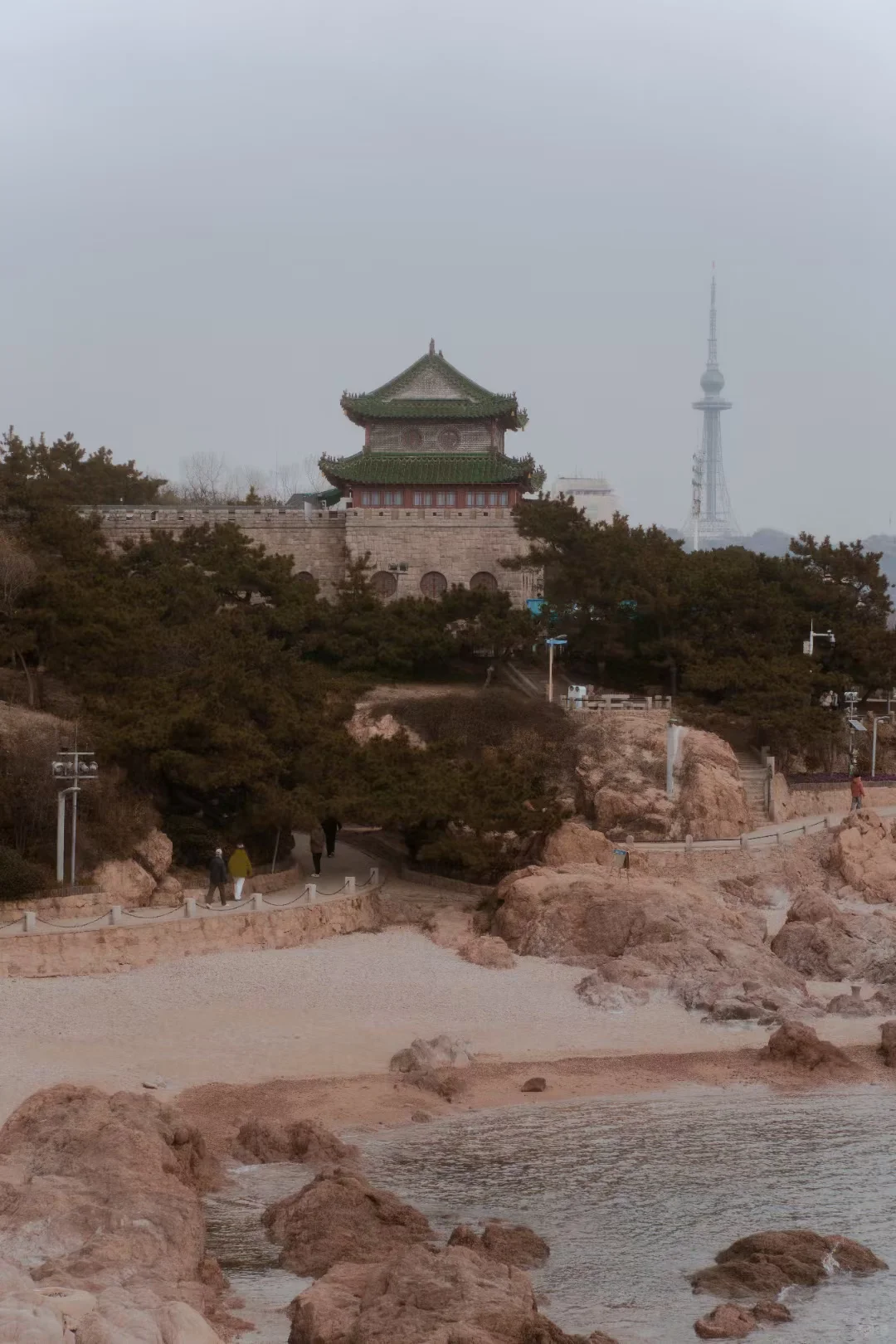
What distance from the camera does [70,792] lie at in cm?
2570

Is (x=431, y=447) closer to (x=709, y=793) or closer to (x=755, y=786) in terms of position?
(x=755, y=786)

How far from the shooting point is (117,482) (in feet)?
167

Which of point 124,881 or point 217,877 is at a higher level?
point 217,877

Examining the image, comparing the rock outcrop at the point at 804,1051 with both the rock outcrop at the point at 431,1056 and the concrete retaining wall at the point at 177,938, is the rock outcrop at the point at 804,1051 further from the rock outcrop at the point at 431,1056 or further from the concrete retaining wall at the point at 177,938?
the concrete retaining wall at the point at 177,938

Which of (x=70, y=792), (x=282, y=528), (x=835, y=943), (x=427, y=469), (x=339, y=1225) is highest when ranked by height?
(x=427, y=469)

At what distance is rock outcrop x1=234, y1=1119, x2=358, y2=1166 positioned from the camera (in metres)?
17.4

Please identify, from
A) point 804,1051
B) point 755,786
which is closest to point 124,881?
point 804,1051

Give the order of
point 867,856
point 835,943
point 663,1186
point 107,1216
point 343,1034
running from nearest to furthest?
1. point 107,1216
2. point 663,1186
3. point 343,1034
4. point 835,943
5. point 867,856

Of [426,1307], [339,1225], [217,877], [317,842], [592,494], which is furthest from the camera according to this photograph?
[592,494]

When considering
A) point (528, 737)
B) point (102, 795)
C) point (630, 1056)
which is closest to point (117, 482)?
point (528, 737)

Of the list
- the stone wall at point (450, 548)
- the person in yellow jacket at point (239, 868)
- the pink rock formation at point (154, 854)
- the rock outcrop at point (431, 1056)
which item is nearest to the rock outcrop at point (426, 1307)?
the rock outcrop at point (431, 1056)

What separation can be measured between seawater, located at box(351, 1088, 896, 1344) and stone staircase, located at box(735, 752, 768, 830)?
13.9 metres

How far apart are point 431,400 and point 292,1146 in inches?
1136

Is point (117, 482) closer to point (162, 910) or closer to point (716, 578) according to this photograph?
point (716, 578)
